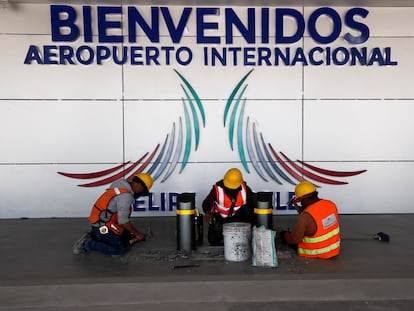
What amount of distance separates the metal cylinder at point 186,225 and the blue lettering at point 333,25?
14.4 feet

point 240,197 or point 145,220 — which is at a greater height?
point 240,197

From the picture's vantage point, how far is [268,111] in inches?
336

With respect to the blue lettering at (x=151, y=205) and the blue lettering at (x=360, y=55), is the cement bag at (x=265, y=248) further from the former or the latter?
the blue lettering at (x=360, y=55)

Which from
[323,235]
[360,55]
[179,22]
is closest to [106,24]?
[179,22]

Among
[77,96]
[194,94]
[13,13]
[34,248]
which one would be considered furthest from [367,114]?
[13,13]

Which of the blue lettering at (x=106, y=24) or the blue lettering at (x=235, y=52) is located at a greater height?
the blue lettering at (x=106, y=24)

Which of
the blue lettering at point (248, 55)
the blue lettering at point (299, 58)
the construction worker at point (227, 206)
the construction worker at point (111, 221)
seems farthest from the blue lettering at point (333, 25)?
the construction worker at point (111, 221)

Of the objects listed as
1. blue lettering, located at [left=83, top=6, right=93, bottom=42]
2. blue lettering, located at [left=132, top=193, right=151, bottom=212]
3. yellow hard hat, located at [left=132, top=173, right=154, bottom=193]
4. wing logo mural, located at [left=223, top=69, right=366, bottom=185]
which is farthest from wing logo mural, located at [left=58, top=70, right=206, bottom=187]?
yellow hard hat, located at [left=132, top=173, right=154, bottom=193]

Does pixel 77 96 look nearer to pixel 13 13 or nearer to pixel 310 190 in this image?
pixel 13 13

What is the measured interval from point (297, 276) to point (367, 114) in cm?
466

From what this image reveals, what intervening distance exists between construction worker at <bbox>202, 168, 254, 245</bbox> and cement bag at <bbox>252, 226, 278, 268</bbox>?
103 centimetres

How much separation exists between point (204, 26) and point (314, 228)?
15.2 ft

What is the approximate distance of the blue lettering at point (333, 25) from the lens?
27.5 ft

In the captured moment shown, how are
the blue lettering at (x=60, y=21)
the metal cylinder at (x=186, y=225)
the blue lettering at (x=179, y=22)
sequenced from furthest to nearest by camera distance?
the blue lettering at (x=179, y=22) → the blue lettering at (x=60, y=21) → the metal cylinder at (x=186, y=225)
